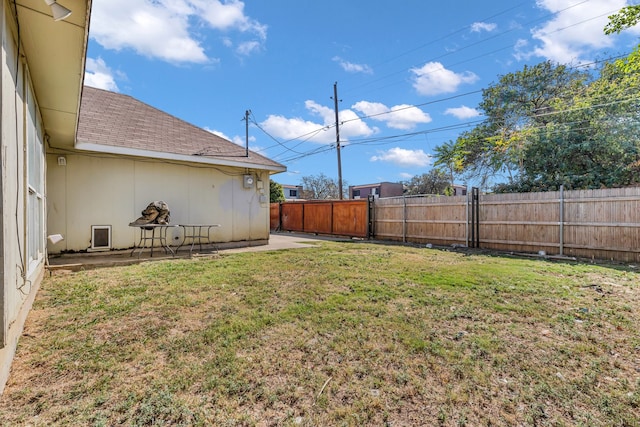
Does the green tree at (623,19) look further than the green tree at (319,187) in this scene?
No

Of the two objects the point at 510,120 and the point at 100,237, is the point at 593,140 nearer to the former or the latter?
the point at 510,120

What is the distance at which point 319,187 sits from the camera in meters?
36.8

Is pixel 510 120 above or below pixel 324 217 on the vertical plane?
above

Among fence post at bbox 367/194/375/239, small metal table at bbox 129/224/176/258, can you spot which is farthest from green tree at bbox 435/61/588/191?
small metal table at bbox 129/224/176/258

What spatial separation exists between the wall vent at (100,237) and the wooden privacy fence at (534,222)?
344 inches

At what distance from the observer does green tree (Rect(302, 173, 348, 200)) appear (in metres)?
36.2

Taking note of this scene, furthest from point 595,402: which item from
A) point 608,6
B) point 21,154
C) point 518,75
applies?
point 518,75

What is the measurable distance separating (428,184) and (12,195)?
104ft

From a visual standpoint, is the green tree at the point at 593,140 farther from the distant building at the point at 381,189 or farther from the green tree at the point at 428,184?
the distant building at the point at 381,189

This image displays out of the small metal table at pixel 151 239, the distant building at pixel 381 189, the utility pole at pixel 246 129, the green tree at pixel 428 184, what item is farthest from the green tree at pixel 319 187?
the small metal table at pixel 151 239

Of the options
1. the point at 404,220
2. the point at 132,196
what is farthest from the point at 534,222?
the point at 132,196

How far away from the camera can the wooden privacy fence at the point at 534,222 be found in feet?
22.4

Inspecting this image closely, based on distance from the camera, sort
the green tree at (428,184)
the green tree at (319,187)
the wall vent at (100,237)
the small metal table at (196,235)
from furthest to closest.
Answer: the green tree at (319,187) < the green tree at (428,184) < the small metal table at (196,235) < the wall vent at (100,237)

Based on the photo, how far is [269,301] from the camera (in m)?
3.64
